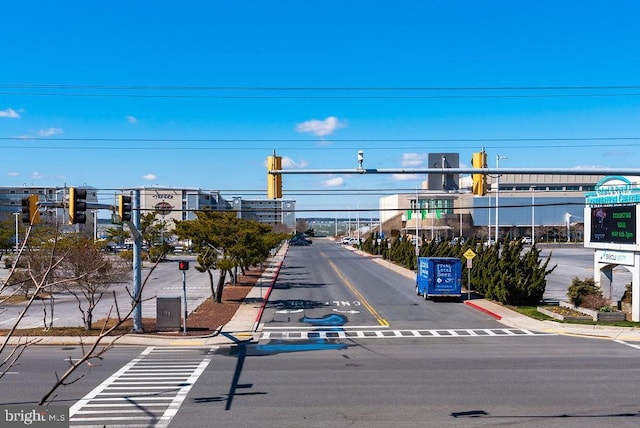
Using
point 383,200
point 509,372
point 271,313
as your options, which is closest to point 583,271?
point 271,313

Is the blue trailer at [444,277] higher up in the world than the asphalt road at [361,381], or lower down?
higher up

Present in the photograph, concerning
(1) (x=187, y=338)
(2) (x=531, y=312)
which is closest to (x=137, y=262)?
(1) (x=187, y=338)

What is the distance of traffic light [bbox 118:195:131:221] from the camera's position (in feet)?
66.9

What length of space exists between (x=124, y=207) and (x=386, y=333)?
36.1ft

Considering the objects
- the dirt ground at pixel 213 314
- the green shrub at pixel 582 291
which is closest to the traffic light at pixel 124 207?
the dirt ground at pixel 213 314

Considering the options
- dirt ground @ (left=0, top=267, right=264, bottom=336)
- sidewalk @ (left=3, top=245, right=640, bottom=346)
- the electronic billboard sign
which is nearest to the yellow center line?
sidewalk @ (left=3, top=245, right=640, bottom=346)

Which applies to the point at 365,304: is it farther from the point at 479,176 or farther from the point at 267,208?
the point at 267,208

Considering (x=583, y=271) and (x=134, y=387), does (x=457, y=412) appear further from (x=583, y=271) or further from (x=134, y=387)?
(x=583, y=271)

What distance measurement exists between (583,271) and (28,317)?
156 ft

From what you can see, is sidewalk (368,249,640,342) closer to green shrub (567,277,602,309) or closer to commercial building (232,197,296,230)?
green shrub (567,277,602,309)

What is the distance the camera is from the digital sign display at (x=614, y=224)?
26.5m

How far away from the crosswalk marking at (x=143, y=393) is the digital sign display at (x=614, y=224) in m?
19.0

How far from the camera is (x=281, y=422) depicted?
11.8 metres

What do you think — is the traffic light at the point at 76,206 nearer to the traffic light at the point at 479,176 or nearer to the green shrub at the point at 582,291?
the traffic light at the point at 479,176
